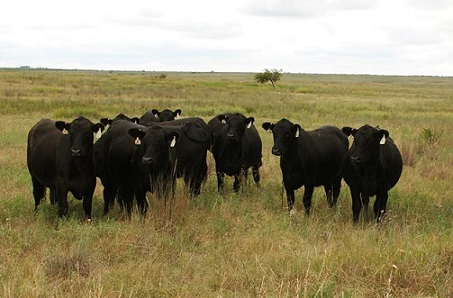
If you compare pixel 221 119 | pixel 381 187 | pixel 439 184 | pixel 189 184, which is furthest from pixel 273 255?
pixel 439 184

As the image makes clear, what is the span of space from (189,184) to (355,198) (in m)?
3.03

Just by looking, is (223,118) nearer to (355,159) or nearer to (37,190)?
(355,159)

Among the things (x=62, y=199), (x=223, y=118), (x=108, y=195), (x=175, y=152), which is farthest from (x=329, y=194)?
(x=62, y=199)

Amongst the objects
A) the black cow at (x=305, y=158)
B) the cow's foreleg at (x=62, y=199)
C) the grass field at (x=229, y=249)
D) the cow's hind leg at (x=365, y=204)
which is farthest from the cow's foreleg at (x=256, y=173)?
the cow's foreleg at (x=62, y=199)

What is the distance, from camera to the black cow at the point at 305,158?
8.90m

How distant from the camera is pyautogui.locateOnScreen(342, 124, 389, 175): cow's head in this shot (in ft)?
26.3

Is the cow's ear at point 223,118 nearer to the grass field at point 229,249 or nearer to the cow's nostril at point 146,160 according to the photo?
the grass field at point 229,249

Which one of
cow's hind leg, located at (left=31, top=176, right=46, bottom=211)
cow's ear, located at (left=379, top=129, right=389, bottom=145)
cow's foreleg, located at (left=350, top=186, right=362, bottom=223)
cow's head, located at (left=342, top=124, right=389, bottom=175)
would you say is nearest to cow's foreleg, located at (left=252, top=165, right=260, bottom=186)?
cow's foreleg, located at (left=350, top=186, right=362, bottom=223)

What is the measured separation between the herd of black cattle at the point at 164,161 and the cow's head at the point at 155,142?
16 mm

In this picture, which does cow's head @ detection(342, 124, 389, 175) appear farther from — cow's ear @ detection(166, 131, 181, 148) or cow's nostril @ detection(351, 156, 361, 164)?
cow's ear @ detection(166, 131, 181, 148)

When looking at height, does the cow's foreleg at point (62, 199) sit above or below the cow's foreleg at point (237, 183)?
above

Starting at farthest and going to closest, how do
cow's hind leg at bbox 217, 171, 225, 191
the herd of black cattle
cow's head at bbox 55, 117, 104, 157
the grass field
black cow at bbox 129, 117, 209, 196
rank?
cow's hind leg at bbox 217, 171, 225, 191 < black cow at bbox 129, 117, 209, 196 < the herd of black cattle < cow's head at bbox 55, 117, 104, 157 < the grass field

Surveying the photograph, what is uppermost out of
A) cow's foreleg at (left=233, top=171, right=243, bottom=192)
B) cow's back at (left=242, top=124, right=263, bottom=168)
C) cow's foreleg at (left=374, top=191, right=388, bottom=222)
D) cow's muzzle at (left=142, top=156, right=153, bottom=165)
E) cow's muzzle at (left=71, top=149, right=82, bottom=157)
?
cow's muzzle at (left=71, top=149, right=82, bottom=157)

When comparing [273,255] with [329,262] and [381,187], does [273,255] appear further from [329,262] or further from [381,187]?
[381,187]
